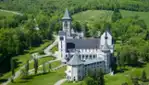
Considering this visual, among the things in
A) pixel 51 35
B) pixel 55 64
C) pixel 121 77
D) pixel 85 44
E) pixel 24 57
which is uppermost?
pixel 85 44

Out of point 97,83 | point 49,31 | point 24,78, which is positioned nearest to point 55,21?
point 49,31

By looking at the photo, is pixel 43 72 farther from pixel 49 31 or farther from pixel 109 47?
pixel 49 31

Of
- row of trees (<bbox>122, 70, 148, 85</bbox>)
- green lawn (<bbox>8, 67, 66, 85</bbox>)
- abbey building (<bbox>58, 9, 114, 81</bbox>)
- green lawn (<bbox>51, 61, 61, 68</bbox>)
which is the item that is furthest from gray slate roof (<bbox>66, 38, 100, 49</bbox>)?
row of trees (<bbox>122, 70, 148, 85</bbox>)

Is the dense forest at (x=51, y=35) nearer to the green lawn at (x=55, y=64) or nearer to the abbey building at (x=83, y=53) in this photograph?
the abbey building at (x=83, y=53)

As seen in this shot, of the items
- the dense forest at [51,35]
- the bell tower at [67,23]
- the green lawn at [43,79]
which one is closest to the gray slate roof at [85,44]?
the dense forest at [51,35]

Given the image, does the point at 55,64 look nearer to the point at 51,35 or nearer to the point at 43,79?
the point at 43,79

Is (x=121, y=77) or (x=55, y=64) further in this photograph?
(x=55, y=64)

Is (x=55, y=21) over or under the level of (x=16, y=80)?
over

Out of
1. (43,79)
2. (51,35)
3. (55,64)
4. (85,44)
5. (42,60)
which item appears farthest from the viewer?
(51,35)

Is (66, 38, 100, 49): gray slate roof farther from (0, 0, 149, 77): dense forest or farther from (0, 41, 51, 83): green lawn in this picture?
(0, 41, 51, 83): green lawn

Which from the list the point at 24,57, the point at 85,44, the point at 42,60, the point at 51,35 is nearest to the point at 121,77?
the point at 85,44
